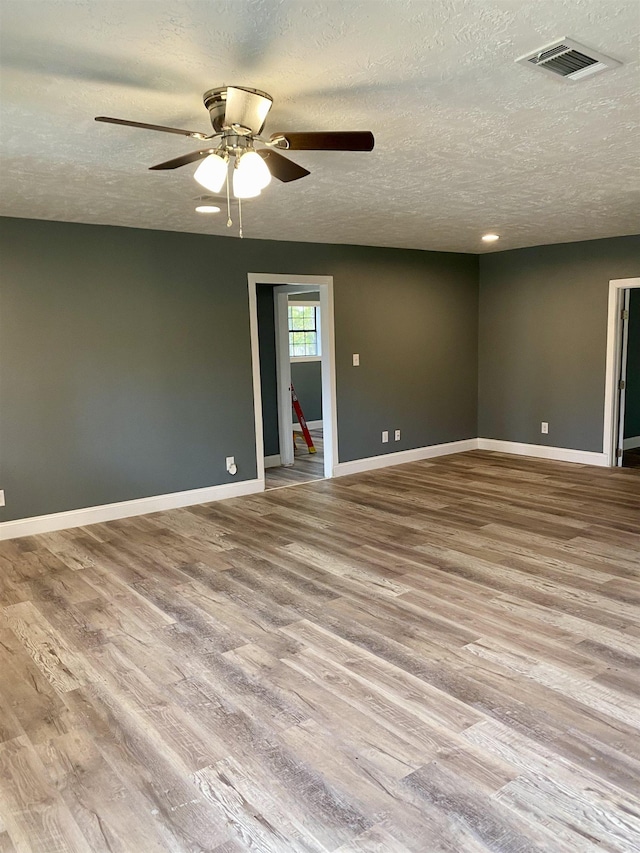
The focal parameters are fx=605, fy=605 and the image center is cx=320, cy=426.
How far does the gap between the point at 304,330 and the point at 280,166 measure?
736 cm

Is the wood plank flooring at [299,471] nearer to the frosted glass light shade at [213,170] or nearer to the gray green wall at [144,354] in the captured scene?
the gray green wall at [144,354]

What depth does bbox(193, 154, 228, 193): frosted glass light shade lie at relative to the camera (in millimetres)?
2459

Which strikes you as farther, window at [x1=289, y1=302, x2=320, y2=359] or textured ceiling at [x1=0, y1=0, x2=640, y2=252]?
window at [x1=289, y1=302, x2=320, y2=359]

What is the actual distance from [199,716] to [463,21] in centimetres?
263

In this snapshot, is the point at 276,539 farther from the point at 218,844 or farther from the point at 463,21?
the point at 463,21

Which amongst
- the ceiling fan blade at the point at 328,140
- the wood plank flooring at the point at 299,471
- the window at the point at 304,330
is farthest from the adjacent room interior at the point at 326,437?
the window at the point at 304,330

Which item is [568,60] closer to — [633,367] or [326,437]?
[326,437]

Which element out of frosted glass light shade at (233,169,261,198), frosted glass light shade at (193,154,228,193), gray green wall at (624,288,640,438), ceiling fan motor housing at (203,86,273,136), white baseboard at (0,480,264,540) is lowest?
white baseboard at (0,480,264,540)

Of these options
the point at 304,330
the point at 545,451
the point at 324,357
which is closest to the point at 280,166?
the point at 324,357

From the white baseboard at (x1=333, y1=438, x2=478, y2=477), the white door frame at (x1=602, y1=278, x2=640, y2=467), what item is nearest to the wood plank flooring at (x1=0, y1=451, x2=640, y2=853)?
the white baseboard at (x1=333, y1=438, x2=478, y2=477)

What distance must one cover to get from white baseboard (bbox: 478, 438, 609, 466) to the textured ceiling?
3.17 metres

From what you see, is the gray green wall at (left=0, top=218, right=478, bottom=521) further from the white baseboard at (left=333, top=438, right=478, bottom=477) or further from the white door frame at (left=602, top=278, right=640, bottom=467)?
the white door frame at (left=602, top=278, right=640, bottom=467)

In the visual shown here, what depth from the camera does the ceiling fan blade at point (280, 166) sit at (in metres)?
2.46

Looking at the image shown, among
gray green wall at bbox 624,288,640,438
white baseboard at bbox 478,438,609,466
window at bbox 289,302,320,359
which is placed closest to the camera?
white baseboard at bbox 478,438,609,466
